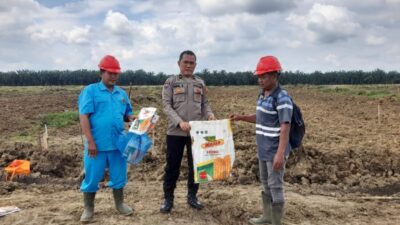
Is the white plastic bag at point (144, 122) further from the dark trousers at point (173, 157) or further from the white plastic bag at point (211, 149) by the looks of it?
the white plastic bag at point (211, 149)

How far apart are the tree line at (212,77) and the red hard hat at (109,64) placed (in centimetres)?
6010

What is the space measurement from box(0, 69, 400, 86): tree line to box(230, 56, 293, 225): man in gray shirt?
6074 centimetres

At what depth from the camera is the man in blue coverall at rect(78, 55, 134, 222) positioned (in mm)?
4668

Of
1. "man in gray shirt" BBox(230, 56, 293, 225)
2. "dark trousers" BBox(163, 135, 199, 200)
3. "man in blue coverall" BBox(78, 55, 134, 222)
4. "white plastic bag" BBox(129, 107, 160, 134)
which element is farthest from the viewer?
"dark trousers" BBox(163, 135, 199, 200)

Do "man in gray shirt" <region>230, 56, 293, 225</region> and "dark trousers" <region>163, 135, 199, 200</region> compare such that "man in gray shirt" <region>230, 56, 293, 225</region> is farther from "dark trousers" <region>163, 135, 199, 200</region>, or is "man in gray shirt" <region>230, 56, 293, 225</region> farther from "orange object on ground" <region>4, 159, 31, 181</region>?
"orange object on ground" <region>4, 159, 31, 181</region>

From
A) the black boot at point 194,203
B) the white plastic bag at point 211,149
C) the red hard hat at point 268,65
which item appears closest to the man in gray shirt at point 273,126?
the red hard hat at point 268,65

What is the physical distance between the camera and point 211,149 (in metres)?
4.77

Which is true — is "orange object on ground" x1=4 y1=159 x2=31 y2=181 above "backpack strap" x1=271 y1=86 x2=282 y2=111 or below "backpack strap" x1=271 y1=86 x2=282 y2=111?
below

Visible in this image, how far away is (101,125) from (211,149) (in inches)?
50.9

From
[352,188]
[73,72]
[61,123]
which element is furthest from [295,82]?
[352,188]

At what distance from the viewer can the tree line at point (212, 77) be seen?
6359 centimetres

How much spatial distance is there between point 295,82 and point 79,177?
64.8 m

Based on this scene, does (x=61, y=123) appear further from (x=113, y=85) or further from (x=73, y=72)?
(x=73, y=72)

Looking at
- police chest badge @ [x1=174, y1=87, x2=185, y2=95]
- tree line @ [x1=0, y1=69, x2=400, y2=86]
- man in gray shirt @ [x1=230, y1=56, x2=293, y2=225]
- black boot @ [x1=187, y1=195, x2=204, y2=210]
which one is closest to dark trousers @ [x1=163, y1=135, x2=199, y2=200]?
black boot @ [x1=187, y1=195, x2=204, y2=210]
